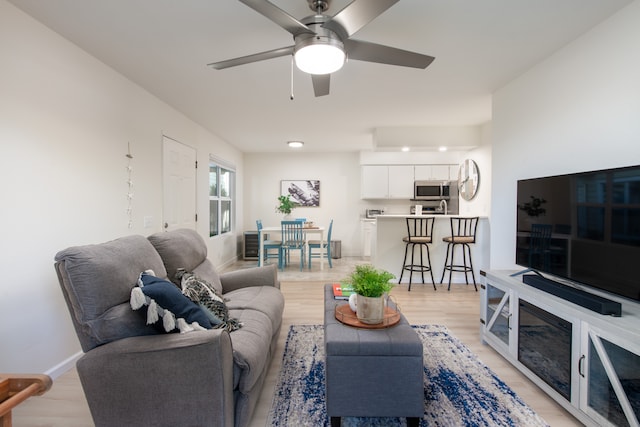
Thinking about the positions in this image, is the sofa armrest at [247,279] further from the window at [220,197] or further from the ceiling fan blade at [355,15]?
the window at [220,197]

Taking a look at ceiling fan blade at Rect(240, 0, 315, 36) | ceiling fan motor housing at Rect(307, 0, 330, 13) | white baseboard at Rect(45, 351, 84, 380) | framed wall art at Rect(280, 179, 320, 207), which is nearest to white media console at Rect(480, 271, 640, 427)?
ceiling fan blade at Rect(240, 0, 315, 36)

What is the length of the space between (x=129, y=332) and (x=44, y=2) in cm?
202

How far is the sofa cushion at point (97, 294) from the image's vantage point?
1.42 meters

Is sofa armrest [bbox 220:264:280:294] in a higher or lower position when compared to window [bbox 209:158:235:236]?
lower

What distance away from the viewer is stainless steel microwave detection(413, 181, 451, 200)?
6676 millimetres

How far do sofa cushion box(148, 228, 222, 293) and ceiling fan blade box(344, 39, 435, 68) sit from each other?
1830mm

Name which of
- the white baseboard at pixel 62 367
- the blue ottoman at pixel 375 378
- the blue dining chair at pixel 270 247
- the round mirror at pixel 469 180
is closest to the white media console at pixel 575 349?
the blue ottoman at pixel 375 378

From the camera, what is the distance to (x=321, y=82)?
2230 millimetres

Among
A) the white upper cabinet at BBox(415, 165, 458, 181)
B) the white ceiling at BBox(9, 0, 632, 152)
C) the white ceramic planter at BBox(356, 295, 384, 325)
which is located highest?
the white ceiling at BBox(9, 0, 632, 152)

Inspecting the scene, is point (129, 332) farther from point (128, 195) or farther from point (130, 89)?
point (130, 89)

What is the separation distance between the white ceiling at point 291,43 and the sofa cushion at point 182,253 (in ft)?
4.83

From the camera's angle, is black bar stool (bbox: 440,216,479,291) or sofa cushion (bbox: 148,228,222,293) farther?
black bar stool (bbox: 440,216,479,291)

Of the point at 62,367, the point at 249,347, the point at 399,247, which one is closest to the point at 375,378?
the point at 249,347

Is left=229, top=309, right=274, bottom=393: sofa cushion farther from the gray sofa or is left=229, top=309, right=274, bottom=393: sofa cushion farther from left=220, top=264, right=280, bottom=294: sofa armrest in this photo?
left=220, top=264, right=280, bottom=294: sofa armrest
